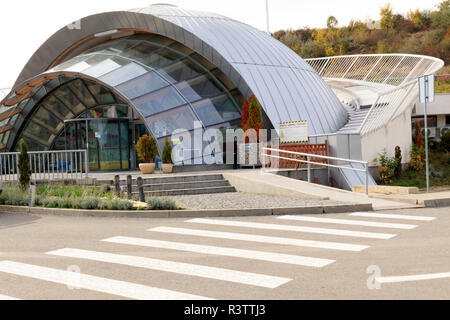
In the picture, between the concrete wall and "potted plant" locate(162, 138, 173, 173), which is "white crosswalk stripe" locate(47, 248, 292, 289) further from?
the concrete wall

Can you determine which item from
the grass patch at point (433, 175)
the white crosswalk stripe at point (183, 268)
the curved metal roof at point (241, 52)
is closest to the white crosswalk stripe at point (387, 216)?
the white crosswalk stripe at point (183, 268)

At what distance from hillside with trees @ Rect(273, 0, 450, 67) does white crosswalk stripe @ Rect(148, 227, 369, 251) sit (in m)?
65.7

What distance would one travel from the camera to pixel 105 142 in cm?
2333

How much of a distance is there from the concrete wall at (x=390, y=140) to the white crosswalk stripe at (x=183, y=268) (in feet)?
46.3

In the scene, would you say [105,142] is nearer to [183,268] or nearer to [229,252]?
[229,252]

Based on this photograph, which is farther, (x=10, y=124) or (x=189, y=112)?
(x=10, y=124)

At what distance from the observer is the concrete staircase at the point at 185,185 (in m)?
15.2

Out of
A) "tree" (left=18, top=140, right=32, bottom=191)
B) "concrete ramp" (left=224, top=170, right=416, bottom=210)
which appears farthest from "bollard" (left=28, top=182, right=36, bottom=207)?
"concrete ramp" (left=224, top=170, right=416, bottom=210)

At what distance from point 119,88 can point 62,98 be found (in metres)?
6.39

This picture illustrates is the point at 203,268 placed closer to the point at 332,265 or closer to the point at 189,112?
the point at 332,265
